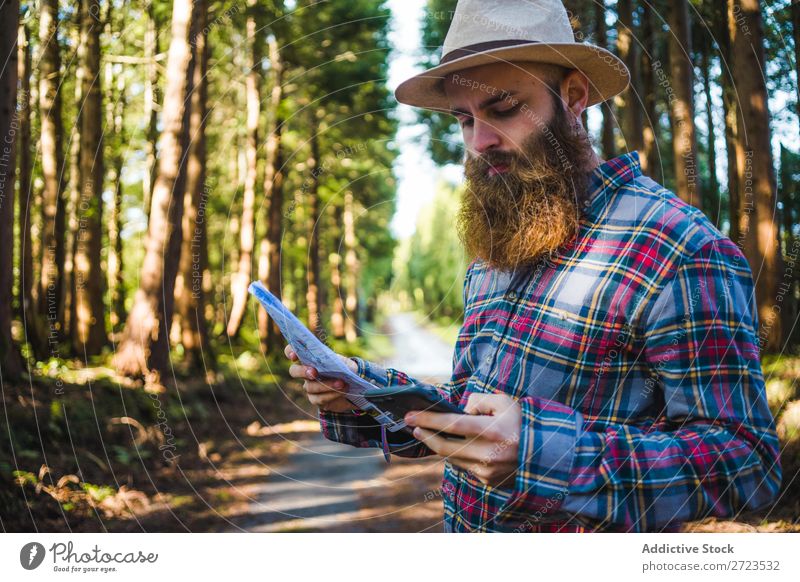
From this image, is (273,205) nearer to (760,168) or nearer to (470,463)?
(760,168)

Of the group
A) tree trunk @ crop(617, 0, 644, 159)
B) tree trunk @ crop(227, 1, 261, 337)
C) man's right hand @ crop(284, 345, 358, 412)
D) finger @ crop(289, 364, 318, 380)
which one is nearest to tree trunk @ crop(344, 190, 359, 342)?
tree trunk @ crop(227, 1, 261, 337)

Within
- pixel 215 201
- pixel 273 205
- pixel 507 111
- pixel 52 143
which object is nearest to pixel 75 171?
pixel 52 143

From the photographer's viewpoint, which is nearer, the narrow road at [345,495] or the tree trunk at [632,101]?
the narrow road at [345,495]

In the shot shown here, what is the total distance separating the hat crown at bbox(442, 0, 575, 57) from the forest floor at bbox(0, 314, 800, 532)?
2226 mm

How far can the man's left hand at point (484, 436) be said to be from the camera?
1438mm

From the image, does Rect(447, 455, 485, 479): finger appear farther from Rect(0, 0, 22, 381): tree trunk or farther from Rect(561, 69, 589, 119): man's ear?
Rect(0, 0, 22, 381): tree trunk

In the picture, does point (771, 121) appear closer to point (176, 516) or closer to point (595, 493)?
point (595, 493)

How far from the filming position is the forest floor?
15.4 feet

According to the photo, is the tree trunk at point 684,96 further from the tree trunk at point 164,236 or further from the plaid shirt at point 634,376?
the tree trunk at point 164,236

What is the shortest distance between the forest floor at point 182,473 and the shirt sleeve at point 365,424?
1.22 m

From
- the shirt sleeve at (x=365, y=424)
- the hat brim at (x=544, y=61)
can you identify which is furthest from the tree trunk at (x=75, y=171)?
the shirt sleeve at (x=365, y=424)

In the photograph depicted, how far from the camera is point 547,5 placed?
2119 mm
